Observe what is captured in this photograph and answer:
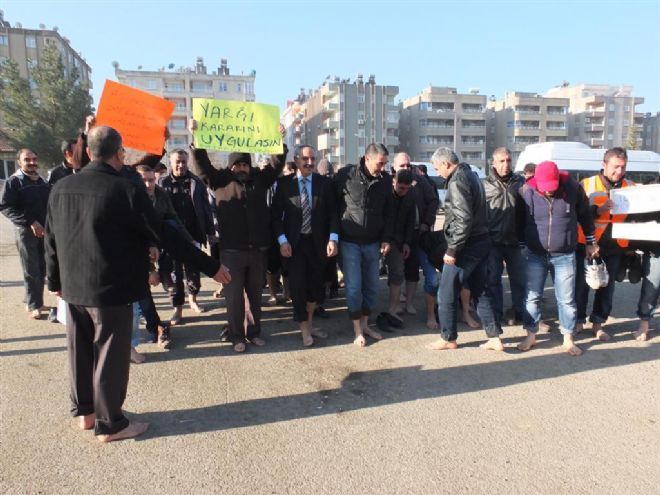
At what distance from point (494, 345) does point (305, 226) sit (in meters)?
2.33

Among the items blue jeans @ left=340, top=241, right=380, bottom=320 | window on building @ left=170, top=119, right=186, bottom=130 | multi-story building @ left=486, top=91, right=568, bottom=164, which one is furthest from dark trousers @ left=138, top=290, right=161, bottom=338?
multi-story building @ left=486, top=91, right=568, bottom=164

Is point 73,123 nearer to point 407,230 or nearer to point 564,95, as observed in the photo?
point 407,230

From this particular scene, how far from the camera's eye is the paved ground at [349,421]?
2.59m

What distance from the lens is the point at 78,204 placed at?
279cm

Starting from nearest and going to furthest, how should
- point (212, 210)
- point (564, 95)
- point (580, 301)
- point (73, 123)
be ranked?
point (580, 301)
point (212, 210)
point (73, 123)
point (564, 95)

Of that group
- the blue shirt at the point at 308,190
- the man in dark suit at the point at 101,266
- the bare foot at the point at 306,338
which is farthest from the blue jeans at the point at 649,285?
the man in dark suit at the point at 101,266

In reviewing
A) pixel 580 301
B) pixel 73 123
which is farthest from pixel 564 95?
pixel 580 301

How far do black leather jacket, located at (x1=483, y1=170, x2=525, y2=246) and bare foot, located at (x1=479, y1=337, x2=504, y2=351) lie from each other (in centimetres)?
107

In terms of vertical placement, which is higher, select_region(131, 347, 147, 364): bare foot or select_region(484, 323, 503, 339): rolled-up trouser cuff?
select_region(484, 323, 503, 339): rolled-up trouser cuff

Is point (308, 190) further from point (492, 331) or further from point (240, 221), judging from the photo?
point (492, 331)

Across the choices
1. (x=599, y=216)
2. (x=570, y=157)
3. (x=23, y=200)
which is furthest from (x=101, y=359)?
(x=570, y=157)

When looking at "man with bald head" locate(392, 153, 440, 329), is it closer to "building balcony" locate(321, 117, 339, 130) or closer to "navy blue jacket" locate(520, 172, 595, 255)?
"navy blue jacket" locate(520, 172, 595, 255)

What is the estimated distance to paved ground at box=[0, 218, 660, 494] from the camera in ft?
8.51

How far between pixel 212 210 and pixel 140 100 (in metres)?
2.08
